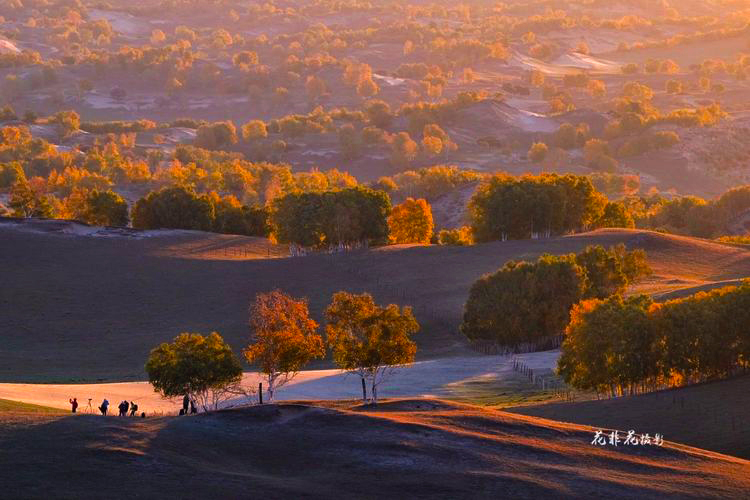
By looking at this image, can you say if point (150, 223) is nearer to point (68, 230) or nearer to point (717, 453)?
point (68, 230)

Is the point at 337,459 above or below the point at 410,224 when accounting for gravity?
below

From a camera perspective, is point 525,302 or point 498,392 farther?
point 525,302

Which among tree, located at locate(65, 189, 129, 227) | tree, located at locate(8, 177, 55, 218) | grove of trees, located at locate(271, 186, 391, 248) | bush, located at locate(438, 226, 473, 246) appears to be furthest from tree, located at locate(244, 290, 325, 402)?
tree, located at locate(8, 177, 55, 218)

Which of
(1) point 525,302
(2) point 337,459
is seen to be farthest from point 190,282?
(2) point 337,459

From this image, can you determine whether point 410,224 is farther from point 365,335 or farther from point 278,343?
point 278,343

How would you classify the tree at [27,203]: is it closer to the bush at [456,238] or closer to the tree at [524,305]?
the bush at [456,238]

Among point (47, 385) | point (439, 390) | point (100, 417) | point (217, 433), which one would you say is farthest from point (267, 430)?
point (47, 385)

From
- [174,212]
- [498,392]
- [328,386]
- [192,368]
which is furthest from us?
[174,212]

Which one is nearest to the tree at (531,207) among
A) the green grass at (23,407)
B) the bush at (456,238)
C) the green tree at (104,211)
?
the bush at (456,238)

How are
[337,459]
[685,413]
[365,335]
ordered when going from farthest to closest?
[365,335], [685,413], [337,459]
